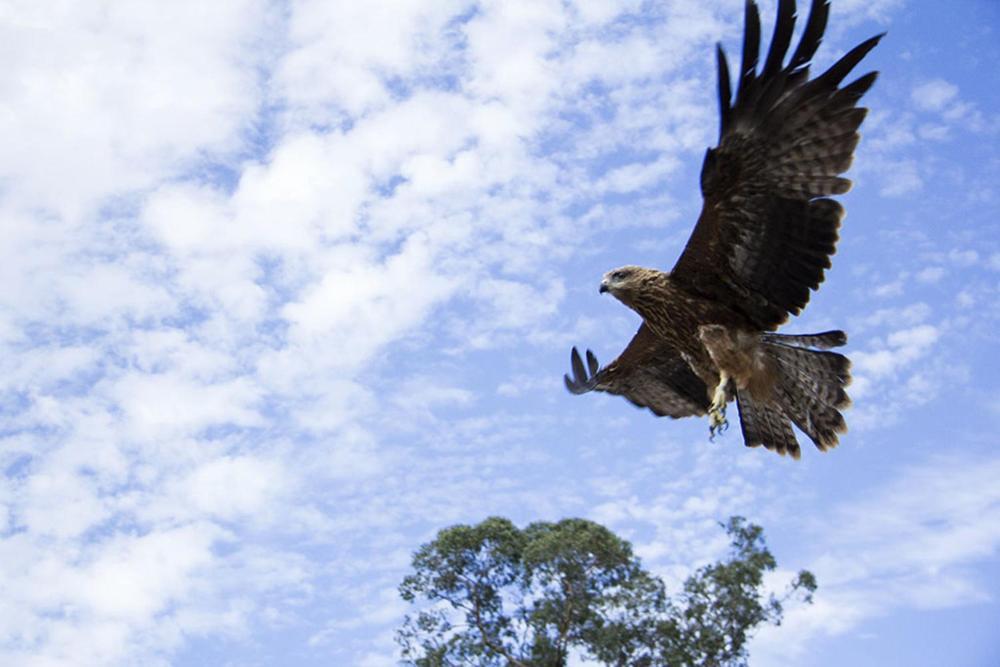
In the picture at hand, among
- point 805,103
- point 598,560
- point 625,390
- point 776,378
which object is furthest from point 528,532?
point 805,103

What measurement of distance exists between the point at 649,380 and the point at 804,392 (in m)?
1.68

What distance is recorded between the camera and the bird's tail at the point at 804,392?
809 cm

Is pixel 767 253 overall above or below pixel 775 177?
below

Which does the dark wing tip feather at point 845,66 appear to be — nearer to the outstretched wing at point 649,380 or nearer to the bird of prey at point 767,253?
the bird of prey at point 767,253

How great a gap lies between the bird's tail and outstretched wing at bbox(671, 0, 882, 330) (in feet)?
1.13

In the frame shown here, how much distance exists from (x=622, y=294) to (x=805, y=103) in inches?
78.8

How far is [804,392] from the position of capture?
8.37m

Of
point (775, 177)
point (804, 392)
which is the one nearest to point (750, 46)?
point (775, 177)

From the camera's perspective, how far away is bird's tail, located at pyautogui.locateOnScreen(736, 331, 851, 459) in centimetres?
809

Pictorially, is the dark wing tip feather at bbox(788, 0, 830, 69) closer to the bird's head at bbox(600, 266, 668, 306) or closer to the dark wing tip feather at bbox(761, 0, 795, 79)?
the dark wing tip feather at bbox(761, 0, 795, 79)

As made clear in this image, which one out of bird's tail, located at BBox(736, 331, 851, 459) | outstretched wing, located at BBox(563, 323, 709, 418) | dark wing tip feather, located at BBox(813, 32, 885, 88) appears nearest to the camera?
dark wing tip feather, located at BBox(813, 32, 885, 88)

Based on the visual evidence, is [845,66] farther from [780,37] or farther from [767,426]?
[767,426]

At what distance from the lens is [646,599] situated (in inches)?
824

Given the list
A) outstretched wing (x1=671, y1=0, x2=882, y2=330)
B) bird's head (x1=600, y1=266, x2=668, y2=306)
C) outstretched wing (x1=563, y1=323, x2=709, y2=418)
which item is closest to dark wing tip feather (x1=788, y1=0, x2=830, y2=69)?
outstretched wing (x1=671, y1=0, x2=882, y2=330)
